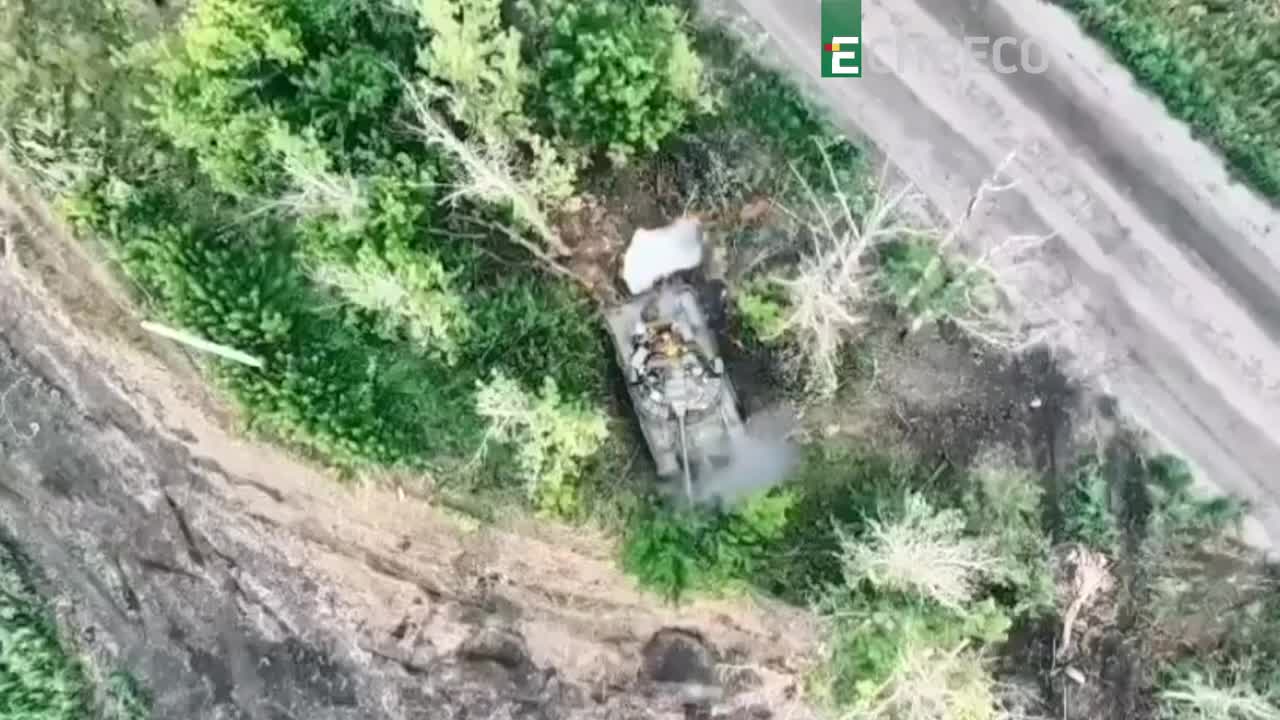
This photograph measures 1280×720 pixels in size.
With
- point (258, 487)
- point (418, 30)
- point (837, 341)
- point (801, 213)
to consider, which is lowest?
point (258, 487)

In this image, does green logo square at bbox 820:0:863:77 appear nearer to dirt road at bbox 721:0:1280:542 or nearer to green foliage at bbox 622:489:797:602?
dirt road at bbox 721:0:1280:542

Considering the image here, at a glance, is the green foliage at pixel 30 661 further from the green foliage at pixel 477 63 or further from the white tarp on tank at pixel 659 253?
the white tarp on tank at pixel 659 253

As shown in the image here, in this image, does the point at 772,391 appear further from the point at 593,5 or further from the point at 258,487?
the point at 258,487

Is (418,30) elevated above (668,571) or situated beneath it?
elevated above

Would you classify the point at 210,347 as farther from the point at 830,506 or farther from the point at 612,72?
the point at 830,506

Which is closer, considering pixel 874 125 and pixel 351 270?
pixel 351 270

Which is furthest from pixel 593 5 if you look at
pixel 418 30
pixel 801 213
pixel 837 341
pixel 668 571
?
pixel 668 571

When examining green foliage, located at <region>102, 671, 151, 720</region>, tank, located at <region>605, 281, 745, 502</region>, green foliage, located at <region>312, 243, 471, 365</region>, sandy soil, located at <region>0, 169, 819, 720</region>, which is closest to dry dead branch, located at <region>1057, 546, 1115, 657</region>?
sandy soil, located at <region>0, 169, 819, 720</region>
